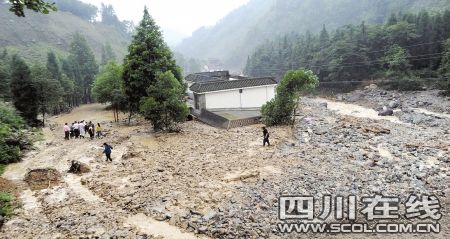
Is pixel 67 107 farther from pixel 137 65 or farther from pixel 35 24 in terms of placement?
pixel 35 24

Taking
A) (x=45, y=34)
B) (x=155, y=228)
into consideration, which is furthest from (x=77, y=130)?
(x=45, y=34)

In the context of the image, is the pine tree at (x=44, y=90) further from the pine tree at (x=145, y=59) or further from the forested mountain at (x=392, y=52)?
the forested mountain at (x=392, y=52)

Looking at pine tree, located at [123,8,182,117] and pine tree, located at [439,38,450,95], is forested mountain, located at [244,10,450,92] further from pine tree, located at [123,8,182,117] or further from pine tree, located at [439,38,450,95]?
pine tree, located at [123,8,182,117]

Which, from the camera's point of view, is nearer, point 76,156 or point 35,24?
point 76,156

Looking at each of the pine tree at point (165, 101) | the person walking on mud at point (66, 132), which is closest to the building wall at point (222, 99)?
the pine tree at point (165, 101)

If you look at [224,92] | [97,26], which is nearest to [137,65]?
[224,92]

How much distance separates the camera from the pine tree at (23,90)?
42.1 metres

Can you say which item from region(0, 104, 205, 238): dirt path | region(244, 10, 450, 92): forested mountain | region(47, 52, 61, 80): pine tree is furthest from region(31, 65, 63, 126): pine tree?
region(244, 10, 450, 92): forested mountain

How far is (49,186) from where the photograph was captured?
19031mm

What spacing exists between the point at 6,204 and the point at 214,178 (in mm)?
9671

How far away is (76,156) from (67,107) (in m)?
49.0

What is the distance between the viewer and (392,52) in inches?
2440

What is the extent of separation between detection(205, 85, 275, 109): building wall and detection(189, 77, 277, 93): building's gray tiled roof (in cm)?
45

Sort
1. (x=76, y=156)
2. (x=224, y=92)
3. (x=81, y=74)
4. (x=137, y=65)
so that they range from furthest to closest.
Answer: (x=81, y=74) < (x=224, y=92) < (x=137, y=65) < (x=76, y=156)
